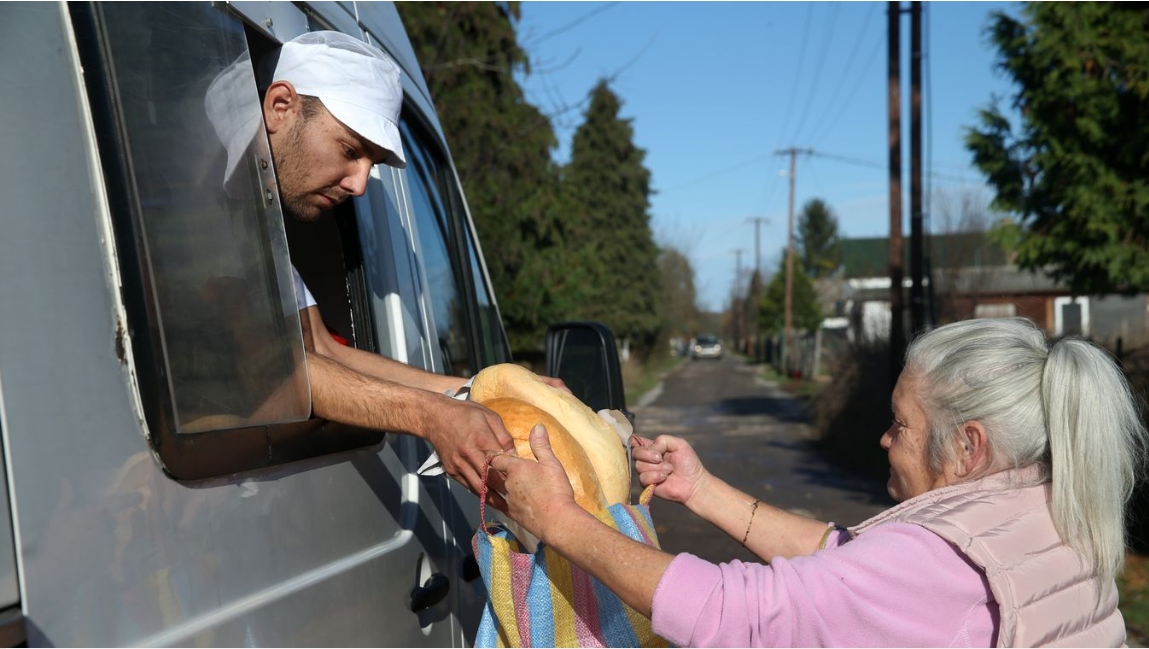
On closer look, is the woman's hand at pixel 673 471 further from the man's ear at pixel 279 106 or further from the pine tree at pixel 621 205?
the pine tree at pixel 621 205

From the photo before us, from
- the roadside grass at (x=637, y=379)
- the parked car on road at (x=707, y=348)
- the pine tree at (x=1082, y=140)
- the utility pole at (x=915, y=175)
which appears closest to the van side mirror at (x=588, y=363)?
the pine tree at (x=1082, y=140)

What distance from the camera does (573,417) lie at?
6.27 feet

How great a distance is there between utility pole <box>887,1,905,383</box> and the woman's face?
42.1 feet

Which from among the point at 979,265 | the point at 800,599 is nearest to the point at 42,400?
the point at 800,599

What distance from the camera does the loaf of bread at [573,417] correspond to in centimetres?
189

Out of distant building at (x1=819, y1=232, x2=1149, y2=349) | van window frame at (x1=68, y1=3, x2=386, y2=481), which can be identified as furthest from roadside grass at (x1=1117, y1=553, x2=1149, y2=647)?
van window frame at (x1=68, y1=3, x2=386, y2=481)

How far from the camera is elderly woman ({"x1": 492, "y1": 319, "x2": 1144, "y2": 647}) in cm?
169

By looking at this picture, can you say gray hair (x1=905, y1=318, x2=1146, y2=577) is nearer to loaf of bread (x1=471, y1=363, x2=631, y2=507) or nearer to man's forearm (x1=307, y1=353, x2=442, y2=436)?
loaf of bread (x1=471, y1=363, x2=631, y2=507)

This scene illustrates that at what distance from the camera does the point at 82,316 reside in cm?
127

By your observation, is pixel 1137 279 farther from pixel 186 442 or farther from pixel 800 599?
pixel 186 442

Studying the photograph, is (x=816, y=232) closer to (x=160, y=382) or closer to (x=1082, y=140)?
(x=1082, y=140)

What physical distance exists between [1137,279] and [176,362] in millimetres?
10323

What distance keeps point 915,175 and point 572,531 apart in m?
13.8

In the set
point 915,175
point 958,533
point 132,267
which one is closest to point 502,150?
point 915,175
